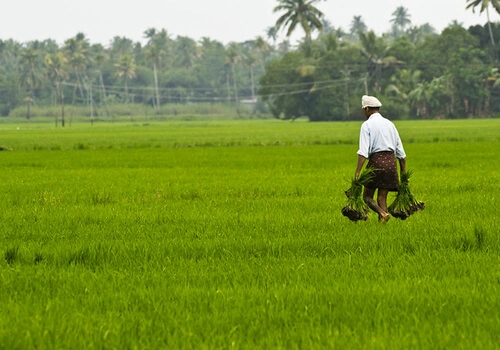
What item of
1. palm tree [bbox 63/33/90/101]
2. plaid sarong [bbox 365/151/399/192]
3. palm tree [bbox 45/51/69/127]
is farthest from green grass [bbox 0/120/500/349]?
palm tree [bbox 45/51/69/127]

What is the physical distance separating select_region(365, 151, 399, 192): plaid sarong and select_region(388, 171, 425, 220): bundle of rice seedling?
128 mm

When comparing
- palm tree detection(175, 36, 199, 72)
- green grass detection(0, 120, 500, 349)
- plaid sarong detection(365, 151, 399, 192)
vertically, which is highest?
palm tree detection(175, 36, 199, 72)

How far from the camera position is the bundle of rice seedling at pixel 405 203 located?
8.75 meters

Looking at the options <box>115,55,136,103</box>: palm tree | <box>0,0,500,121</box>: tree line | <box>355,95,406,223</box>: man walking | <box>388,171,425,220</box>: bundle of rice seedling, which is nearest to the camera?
<box>388,171,425,220</box>: bundle of rice seedling

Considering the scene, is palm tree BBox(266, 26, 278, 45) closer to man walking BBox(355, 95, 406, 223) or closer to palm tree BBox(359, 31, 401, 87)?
palm tree BBox(359, 31, 401, 87)

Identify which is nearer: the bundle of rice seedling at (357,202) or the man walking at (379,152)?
the bundle of rice seedling at (357,202)

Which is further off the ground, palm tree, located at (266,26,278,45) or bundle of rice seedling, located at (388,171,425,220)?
palm tree, located at (266,26,278,45)

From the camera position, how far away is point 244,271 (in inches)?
251

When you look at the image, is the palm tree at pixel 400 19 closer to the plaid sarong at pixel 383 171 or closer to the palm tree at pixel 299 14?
the palm tree at pixel 299 14

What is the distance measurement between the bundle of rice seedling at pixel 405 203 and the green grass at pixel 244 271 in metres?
0.18

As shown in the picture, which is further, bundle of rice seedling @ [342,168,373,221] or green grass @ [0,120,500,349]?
bundle of rice seedling @ [342,168,373,221]

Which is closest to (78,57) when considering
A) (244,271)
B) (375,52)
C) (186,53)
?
(186,53)

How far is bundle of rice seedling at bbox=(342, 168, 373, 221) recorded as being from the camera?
27.7 ft

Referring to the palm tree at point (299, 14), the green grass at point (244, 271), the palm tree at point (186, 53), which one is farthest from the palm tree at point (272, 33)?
the green grass at point (244, 271)
